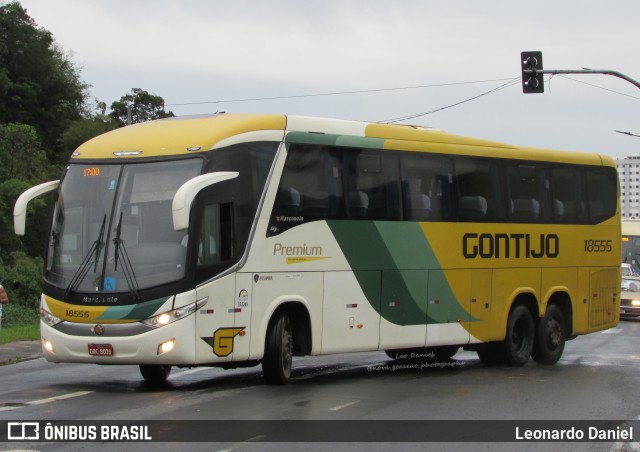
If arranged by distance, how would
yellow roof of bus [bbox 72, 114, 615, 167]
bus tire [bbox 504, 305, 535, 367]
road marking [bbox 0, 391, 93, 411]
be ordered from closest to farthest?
road marking [bbox 0, 391, 93, 411], yellow roof of bus [bbox 72, 114, 615, 167], bus tire [bbox 504, 305, 535, 367]

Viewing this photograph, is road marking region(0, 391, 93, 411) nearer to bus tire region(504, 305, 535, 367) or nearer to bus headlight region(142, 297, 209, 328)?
bus headlight region(142, 297, 209, 328)

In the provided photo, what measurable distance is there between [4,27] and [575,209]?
71439 millimetres

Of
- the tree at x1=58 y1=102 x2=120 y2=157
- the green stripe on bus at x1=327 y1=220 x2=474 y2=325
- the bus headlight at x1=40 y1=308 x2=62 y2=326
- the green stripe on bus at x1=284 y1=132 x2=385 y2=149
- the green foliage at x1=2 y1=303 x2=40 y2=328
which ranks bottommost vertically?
the green foliage at x1=2 y1=303 x2=40 y2=328

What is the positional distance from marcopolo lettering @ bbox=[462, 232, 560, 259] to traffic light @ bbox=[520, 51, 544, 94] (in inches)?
314

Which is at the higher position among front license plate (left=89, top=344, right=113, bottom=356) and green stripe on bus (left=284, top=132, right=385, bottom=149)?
green stripe on bus (left=284, top=132, right=385, bottom=149)

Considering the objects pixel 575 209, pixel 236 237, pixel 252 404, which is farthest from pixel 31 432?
pixel 575 209

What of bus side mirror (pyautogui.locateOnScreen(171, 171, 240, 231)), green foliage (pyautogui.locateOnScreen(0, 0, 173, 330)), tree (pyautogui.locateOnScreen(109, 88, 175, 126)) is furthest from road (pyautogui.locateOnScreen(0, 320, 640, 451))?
tree (pyautogui.locateOnScreen(109, 88, 175, 126))

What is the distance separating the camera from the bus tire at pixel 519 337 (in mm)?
19656

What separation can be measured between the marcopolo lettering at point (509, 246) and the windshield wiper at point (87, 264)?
689 centimetres

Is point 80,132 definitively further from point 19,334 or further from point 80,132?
point 19,334

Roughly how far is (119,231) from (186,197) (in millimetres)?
1419

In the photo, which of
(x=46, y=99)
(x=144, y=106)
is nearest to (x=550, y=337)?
(x=144, y=106)

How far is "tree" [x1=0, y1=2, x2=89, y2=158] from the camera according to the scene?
82250 mm

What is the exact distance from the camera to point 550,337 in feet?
67.4
